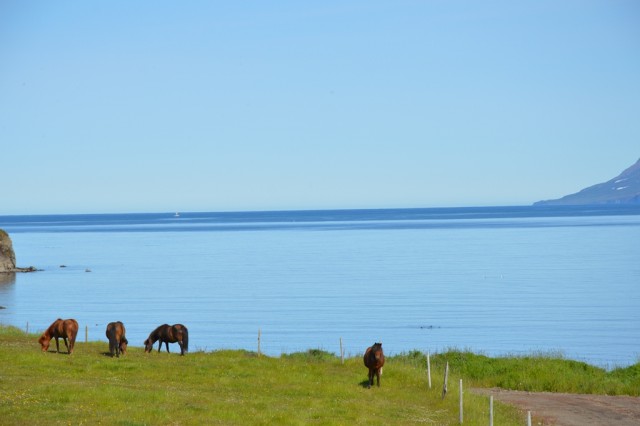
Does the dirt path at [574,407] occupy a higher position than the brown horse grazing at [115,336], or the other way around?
the brown horse grazing at [115,336]

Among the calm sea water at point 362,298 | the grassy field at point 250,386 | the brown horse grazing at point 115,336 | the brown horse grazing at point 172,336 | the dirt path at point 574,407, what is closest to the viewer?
the grassy field at point 250,386

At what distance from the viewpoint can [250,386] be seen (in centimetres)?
3428

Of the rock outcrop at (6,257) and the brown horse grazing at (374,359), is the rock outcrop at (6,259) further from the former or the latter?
the brown horse grazing at (374,359)

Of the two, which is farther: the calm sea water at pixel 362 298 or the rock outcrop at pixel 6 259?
the rock outcrop at pixel 6 259

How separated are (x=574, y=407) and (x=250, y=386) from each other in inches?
500

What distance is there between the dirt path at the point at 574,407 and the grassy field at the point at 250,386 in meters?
1.54

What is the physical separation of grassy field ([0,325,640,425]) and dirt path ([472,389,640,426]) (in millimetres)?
1538

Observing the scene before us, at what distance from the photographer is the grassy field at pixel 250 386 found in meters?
27.6

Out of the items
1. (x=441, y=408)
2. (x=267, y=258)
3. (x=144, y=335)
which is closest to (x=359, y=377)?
(x=441, y=408)

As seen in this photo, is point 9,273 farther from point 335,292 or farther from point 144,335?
point 144,335

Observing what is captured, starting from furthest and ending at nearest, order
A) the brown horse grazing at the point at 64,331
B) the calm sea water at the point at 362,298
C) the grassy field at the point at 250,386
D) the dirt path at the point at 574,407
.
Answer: the calm sea water at the point at 362,298 → the brown horse grazing at the point at 64,331 → the dirt path at the point at 574,407 → the grassy field at the point at 250,386

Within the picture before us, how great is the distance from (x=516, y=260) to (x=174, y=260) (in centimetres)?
5610

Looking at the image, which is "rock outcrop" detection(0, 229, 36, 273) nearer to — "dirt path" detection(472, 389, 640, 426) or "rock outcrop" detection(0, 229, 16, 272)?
"rock outcrop" detection(0, 229, 16, 272)

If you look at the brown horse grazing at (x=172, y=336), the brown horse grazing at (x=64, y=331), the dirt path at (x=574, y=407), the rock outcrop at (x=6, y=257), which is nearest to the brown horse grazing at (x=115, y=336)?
the brown horse grazing at (x=64, y=331)
